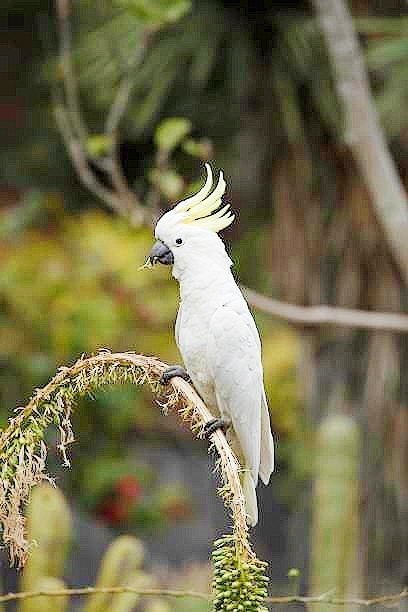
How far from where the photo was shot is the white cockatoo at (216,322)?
110 cm

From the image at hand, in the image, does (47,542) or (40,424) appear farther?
(47,542)

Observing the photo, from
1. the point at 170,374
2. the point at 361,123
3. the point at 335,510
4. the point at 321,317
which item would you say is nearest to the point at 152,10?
the point at 361,123

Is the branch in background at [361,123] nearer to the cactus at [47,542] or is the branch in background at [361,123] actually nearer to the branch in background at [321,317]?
the branch in background at [321,317]

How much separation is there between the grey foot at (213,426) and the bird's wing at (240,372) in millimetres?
22

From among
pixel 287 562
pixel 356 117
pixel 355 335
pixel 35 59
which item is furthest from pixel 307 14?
pixel 287 562

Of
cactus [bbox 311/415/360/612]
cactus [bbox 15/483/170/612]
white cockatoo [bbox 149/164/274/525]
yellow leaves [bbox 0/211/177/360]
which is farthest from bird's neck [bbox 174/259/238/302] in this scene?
yellow leaves [bbox 0/211/177/360]

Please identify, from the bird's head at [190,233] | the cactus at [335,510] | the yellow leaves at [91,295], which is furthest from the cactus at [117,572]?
the yellow leaves at [91,295]

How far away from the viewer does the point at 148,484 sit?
133 inches

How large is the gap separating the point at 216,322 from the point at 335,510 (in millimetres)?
958

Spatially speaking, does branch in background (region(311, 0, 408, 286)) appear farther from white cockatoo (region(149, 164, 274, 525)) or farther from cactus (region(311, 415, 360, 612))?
white cockatoo (region(149, 164, 274, 525))

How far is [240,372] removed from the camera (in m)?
1.12

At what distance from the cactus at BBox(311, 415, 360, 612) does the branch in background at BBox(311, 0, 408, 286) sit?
0.39m

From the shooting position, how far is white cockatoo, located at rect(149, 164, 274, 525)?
1.10 metres

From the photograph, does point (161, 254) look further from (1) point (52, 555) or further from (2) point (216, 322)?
(1) point (52, 555)
